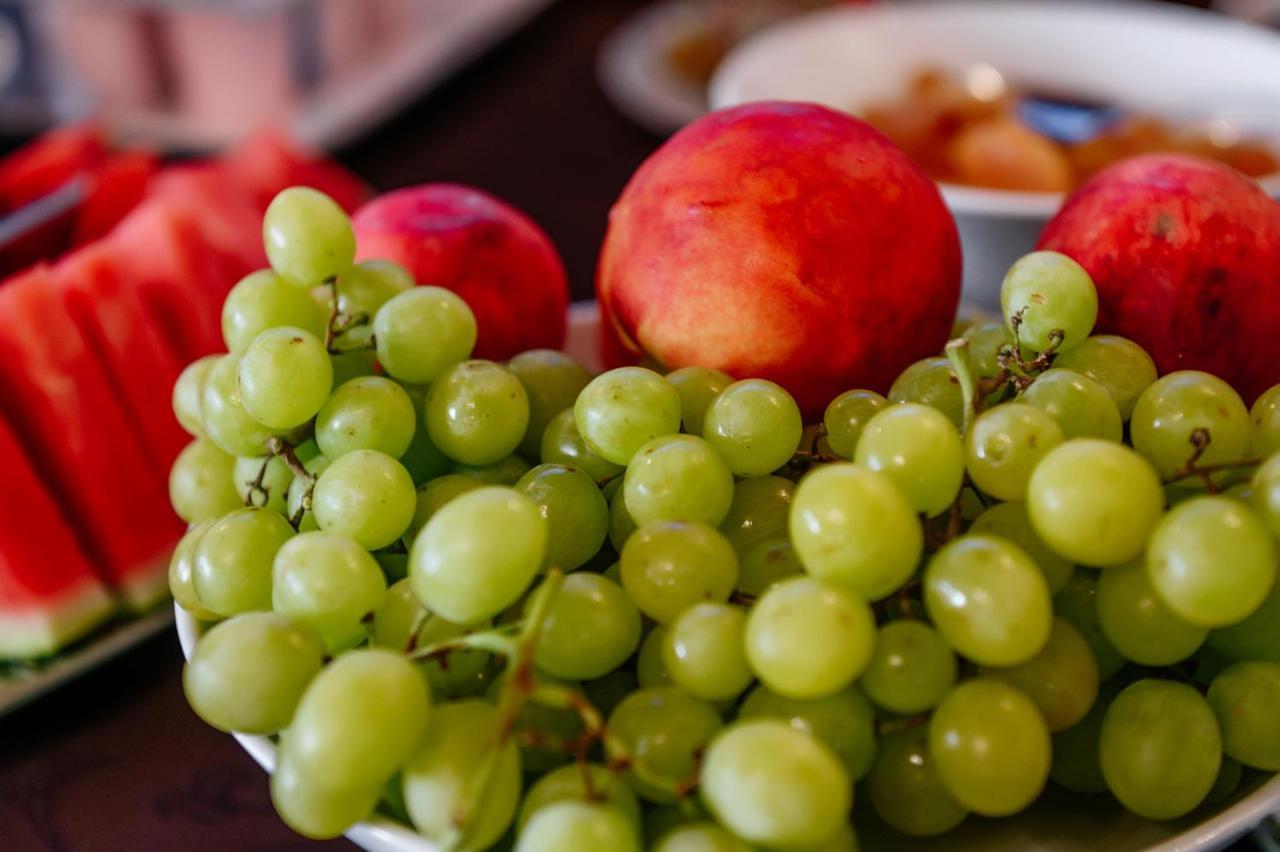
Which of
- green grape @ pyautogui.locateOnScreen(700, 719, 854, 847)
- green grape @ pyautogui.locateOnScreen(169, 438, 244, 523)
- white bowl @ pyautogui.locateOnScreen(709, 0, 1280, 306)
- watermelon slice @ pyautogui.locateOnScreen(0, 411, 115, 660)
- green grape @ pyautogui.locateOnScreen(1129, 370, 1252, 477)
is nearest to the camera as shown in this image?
green grape @ pyautogui.locateOnScreen(700, 719, 854, 847)

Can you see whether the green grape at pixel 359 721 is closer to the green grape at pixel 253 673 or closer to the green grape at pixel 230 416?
the green grape at pixel 253 673

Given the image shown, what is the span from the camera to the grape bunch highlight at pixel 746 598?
38cm

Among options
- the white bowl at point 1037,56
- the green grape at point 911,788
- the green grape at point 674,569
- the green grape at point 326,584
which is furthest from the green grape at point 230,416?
the white bowl at point 1037,56

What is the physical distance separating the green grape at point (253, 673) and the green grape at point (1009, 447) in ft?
0.88

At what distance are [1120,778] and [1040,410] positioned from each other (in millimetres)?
147

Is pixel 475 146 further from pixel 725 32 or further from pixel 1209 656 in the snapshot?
pixel 1209 656

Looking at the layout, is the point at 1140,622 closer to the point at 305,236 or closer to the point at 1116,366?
the point at 1116,366

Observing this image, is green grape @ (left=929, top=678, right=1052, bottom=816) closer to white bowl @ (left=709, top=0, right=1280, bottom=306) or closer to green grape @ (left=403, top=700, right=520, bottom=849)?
green grape @ (left=403, top=700, right=520, bottom=849)

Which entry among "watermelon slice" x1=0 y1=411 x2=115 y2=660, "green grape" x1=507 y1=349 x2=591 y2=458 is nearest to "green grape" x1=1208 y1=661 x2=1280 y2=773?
"green grape" x1=507 y1=349 x2=591 y2=458

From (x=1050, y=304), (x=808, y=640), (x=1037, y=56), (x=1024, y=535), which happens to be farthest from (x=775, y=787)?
(x=1037, y=56)

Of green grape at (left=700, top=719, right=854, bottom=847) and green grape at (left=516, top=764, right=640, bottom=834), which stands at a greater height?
green grape at (left=700, top=719, right=854, bottom=847)

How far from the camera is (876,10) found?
126cm

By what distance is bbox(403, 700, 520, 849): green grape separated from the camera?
37 cm

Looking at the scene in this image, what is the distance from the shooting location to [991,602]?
39 cm
